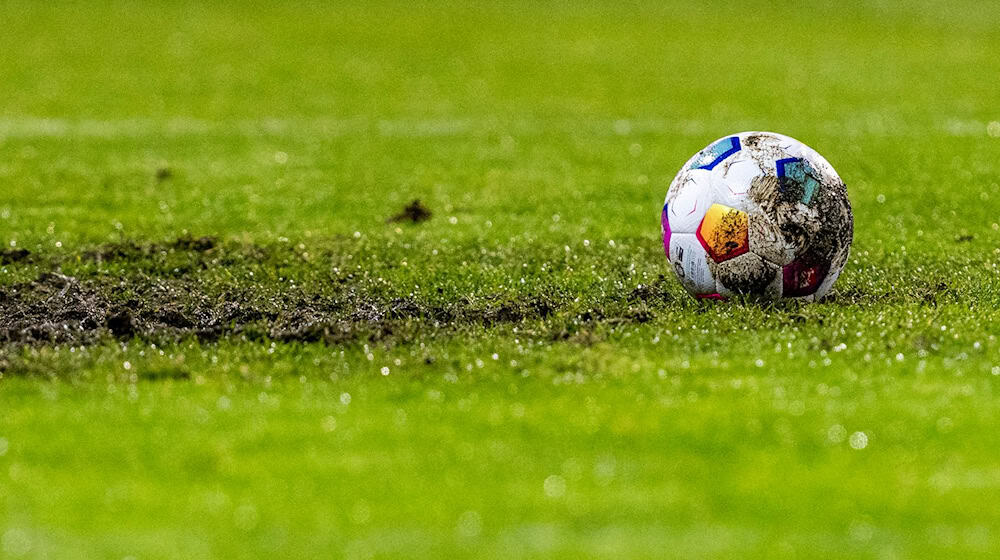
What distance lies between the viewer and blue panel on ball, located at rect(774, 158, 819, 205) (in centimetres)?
1240

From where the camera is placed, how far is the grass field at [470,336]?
782 cm

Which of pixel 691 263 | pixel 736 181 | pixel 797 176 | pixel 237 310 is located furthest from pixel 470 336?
pixel 797 176

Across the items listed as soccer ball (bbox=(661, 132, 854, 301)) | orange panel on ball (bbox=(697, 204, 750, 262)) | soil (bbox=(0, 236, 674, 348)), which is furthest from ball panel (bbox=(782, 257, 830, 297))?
soil (bbox=(0, 236, 674, 348))

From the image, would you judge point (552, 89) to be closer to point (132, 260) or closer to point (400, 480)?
point (132, 260)

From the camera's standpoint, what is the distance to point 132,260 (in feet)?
54.3

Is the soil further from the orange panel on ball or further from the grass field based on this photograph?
the orange panel on ball

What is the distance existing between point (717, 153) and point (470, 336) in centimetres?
322

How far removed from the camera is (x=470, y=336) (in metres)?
12.1

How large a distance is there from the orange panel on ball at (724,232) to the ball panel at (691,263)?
0.14 m

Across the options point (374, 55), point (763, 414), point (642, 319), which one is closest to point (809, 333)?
point (642, 319)

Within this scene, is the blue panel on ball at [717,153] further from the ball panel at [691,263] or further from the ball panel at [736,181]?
the ball panel at [691,263]

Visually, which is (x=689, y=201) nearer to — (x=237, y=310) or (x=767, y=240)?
(x=767, y=240)

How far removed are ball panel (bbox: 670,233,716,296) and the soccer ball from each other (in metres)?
0.01

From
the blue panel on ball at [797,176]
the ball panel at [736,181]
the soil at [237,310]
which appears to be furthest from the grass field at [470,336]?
the blue panel on ball at [797,176]
